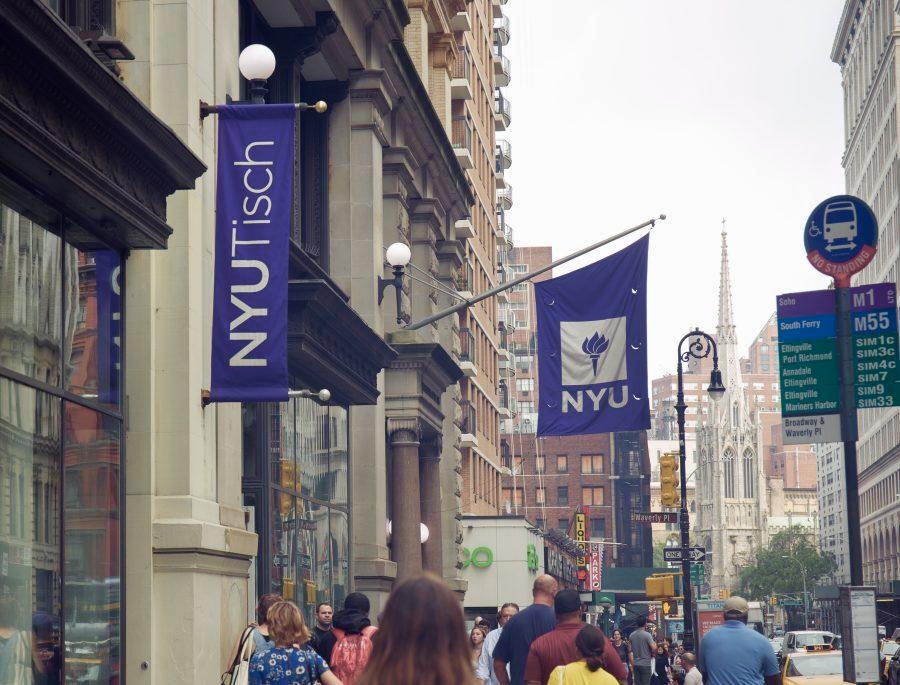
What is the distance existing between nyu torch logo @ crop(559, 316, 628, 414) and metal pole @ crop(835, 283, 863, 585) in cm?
848

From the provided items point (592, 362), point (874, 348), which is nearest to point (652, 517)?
point (592, 362)

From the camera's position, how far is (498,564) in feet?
195

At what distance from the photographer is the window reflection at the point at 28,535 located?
11.3 meters

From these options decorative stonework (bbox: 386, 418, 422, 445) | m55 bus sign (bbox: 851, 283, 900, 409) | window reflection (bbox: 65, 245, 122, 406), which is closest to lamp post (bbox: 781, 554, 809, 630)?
decorative stonework (bbox: 386, 418, 422, 445)

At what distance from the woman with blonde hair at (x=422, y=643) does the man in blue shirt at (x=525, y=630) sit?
26.8 ft

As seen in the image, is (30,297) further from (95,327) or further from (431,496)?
(431,496)

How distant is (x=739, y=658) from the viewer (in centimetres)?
1306

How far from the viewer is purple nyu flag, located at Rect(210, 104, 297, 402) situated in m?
14.7

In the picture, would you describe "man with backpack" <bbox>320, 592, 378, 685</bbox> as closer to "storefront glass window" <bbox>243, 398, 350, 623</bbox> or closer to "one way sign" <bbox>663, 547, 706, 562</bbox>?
"storefront glass window" <bbox>243, 398, 350, 623</bbox>

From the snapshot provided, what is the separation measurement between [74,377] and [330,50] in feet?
38.0

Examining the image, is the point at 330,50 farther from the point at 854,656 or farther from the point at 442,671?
the point at 442,671

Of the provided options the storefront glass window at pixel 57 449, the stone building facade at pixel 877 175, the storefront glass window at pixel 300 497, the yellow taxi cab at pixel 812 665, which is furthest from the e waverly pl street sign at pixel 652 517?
the stone building facade at pixel 877 175

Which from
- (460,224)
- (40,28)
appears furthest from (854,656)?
(460,224)

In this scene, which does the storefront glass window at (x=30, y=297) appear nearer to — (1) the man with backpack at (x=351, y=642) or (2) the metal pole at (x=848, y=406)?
(1) the man with backpack at (x=351, y=642)
